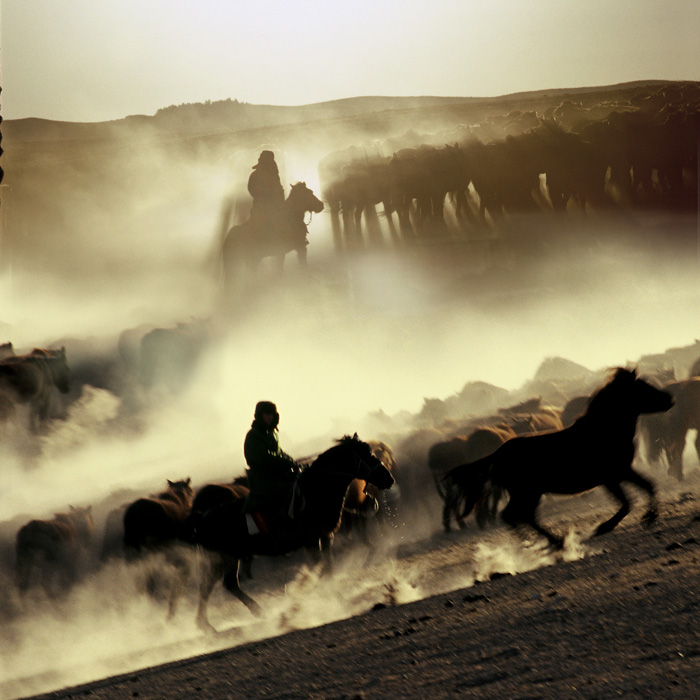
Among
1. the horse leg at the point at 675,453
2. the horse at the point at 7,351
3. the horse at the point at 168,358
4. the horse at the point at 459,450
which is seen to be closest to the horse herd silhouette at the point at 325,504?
the horse at the point at 459,450

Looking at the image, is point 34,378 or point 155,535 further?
point 34,378

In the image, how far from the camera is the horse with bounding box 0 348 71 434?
66.8ft

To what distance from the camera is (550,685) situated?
18.6ft

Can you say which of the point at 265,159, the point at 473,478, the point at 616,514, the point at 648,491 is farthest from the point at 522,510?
the point at 265,159

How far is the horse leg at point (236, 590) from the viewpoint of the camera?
10469 millimetres

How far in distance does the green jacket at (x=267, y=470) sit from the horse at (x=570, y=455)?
198 cm

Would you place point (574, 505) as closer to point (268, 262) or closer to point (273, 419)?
point (273, 419)

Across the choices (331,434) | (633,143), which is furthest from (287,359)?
(633,143)

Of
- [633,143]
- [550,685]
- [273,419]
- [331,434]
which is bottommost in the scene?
[331,434]

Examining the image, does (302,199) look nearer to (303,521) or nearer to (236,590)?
(236,590)

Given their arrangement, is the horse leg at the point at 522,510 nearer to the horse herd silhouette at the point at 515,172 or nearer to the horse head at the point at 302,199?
the horse head at the point at 302,199

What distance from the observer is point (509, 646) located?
6.61m

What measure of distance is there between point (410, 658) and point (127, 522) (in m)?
6.02

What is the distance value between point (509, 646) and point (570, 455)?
4.33 meters
